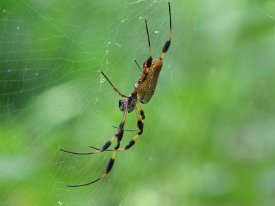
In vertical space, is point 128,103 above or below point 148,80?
below

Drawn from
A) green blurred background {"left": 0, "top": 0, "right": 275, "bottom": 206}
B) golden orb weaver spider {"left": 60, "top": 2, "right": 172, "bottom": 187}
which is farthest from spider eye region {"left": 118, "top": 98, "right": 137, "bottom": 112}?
green blurred background {"left": 0, "top": 0, "right": 275, "bottom": 206}

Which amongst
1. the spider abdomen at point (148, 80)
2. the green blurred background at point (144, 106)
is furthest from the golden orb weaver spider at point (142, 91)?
the green blurred background at point (144, 106)

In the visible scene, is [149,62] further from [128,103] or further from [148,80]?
[128,103]

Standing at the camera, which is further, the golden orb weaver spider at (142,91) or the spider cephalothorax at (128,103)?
the spider cephalothorax at (128,103)

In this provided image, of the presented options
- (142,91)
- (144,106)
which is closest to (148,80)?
(142,91)

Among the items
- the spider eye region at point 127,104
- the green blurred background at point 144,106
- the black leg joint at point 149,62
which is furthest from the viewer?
the green blurred background at point 144,106

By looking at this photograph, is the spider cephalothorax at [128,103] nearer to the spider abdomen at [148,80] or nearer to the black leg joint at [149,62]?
the spider abdomen at [148,80]
